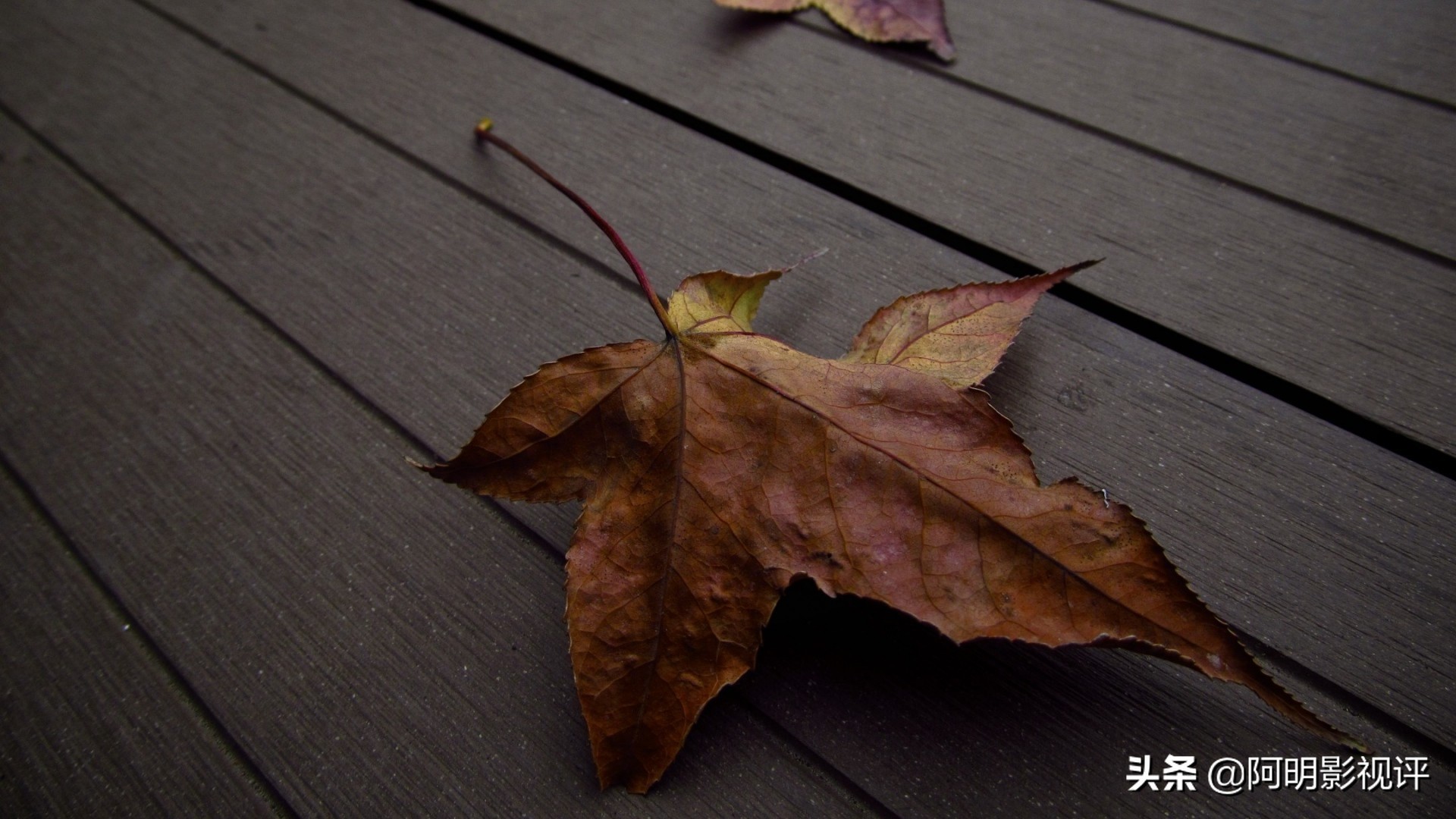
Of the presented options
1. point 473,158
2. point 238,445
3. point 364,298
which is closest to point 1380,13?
point 473,158

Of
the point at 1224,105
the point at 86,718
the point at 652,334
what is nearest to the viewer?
the point at 86,718

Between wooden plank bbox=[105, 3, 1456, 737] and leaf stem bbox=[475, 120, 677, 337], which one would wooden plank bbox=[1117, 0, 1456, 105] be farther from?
leaf stem bbox=[475, 120, 677, 337]

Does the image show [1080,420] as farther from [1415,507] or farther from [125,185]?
[125,185]

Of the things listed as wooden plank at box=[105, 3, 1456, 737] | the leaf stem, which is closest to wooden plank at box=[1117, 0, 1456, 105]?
wooden plank at box=[105, 3, 1456, 737]

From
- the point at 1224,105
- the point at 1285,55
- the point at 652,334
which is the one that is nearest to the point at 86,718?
the point at 652,334

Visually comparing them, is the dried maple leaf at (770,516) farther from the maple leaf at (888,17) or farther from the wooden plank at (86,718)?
the maple leaf at (888,17)

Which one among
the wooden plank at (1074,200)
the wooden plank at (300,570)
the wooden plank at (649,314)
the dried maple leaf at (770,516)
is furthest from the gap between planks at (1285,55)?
the wooden plank at (300,570)

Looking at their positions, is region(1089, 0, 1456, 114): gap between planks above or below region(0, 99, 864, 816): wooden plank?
above

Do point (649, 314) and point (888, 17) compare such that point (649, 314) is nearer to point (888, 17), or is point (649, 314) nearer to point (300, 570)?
point (300, 570)
